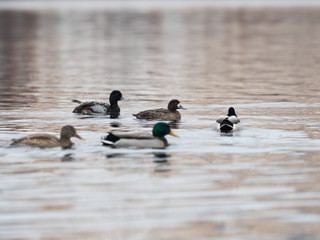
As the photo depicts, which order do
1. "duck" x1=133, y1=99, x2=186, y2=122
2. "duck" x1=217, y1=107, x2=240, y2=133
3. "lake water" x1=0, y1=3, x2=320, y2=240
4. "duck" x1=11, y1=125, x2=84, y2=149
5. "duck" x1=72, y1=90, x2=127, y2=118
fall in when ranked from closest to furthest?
"lake water" x1=0, y1=3, x2=320, y2=240 < "duck" x1=11, y1=125, x2=84, y2=149 < "duck" x1=217, y1=107, x2=240, y2=133 < "duck" x1=133, y1=99, x2=186, y2=122 < "duck" x1=72, y1=90, x2=127, y2=118

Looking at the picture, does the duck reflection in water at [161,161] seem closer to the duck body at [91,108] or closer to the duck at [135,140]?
the duck at [135,140]

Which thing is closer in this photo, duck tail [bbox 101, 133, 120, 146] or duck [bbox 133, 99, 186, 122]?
duck tail [bbox 101, 133, 120, 146]

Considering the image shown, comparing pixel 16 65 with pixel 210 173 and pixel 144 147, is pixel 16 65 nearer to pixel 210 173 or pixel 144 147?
pixel 144 147

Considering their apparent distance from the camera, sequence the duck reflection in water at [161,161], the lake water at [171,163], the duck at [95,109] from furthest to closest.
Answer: the duck at [95,109] → the duck reflection in water at [161,161] → the lake water at [171,163]

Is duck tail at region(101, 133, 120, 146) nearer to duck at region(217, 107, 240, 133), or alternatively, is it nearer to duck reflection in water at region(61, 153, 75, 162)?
duck reflection in water at region(61, 153, 75, 162)

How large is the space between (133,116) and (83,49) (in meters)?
40.5

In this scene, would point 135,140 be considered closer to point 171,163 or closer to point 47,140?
point 171,163

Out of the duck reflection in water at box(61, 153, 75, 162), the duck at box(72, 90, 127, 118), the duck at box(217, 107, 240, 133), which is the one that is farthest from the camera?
the duck at box(72, 90, 127, 118)

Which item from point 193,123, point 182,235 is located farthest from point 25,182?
point 193,123

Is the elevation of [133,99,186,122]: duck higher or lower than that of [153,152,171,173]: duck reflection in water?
higher

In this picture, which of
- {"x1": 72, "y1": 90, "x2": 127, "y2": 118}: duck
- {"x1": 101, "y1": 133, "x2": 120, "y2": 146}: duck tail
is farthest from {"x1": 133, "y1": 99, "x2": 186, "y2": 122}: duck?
{"x1": 101, "y1": 133, "x2": 120, "y2": 146}: duck tail

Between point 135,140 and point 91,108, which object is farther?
point 91,108

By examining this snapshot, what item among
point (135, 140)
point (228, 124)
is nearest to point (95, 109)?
point (228, 124)

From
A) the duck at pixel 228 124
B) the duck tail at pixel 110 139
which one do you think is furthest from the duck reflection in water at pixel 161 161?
the duck at pixel 228 124
